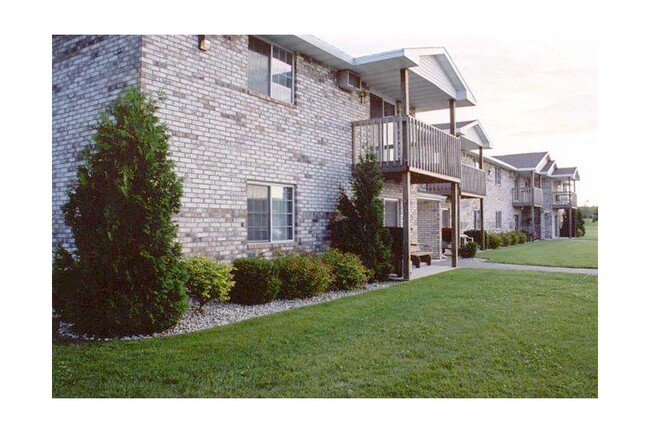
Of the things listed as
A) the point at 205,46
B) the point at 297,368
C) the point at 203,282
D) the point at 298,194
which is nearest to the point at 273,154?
the point at 298,194

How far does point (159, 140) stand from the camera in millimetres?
6309

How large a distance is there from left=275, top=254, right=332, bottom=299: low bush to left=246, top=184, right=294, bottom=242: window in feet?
2.85

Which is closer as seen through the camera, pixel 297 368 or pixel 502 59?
pixel 297 368

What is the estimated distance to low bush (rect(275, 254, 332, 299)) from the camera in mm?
8961

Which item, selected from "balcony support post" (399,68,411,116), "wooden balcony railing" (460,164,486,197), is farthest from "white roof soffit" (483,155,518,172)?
"balcony support post" (399,68,411,116)

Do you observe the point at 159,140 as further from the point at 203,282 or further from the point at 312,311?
the point at 312,311

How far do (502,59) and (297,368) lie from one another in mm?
6381

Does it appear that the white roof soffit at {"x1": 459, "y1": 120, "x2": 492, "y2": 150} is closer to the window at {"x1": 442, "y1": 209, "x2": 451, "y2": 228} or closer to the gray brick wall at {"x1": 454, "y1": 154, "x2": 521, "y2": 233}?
the gray brick wall at {"x1": 454, "y1": 154, "x2": 521, "y2": 233}

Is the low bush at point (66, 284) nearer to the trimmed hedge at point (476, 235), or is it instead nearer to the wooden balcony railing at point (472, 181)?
the wooden balcony railing at point (472, 181)

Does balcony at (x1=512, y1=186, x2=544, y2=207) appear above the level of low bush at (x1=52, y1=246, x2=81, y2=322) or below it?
above

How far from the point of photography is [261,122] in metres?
9.74

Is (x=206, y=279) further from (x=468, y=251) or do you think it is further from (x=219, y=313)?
(x=468, y=251)
